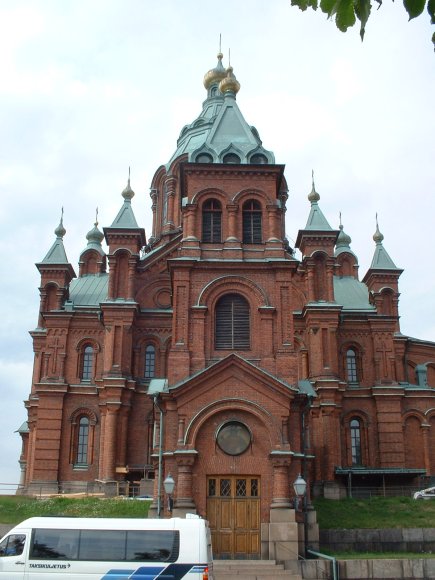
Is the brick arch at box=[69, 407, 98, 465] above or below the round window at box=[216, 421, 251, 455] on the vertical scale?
above

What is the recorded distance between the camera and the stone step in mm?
21531

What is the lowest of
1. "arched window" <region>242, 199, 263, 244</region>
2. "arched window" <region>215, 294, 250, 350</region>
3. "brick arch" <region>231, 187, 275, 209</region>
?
"arched window" <region>215, 294, 250, 350</region>

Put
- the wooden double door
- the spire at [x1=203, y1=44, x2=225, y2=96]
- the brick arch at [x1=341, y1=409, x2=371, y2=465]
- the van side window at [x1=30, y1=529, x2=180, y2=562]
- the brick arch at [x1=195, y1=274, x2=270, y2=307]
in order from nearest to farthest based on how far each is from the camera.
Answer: the van side window at [x1=30, y1=529, x2=180, y2=562] → the wooden double door → the brick arch at [x1=195, y1=274, x2=270, y2=307] → the brick arch at [x1=341, y1=409, x2=371, y2=465] → the spire at [x1=203, y1=44, x2=225, y2=96]

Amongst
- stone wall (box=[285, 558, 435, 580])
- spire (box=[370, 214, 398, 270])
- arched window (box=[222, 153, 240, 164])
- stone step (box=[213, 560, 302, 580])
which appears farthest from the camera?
spire (box=[370, 214, 398, 270])

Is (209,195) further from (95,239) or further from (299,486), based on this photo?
(95,239)

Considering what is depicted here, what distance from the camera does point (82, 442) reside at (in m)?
40.3

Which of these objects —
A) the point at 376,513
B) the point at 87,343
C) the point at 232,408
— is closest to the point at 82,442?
the point at 87,343

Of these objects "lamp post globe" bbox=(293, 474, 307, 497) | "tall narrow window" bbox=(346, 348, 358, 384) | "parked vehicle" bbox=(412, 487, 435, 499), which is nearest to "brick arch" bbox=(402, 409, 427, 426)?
"tall narrow window" bbox=(346, 348, 358, 384)

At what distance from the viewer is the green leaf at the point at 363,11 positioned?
4.43 meters

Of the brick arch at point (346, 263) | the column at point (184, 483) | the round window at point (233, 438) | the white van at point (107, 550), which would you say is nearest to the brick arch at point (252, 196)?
the round window at point (233, 438)

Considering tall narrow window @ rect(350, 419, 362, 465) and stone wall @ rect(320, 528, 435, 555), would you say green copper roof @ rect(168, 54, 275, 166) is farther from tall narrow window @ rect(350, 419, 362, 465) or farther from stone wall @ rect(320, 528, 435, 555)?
tall narrow window @ rect(350, 419, 362, 465)

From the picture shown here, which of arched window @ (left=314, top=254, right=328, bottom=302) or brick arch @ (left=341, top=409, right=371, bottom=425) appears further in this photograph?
arched window @ (left=314, top=254, right=328, bottom=302)

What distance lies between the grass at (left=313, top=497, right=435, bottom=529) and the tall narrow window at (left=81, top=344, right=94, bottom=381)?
1608 cm

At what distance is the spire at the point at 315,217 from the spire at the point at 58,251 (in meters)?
15.9
